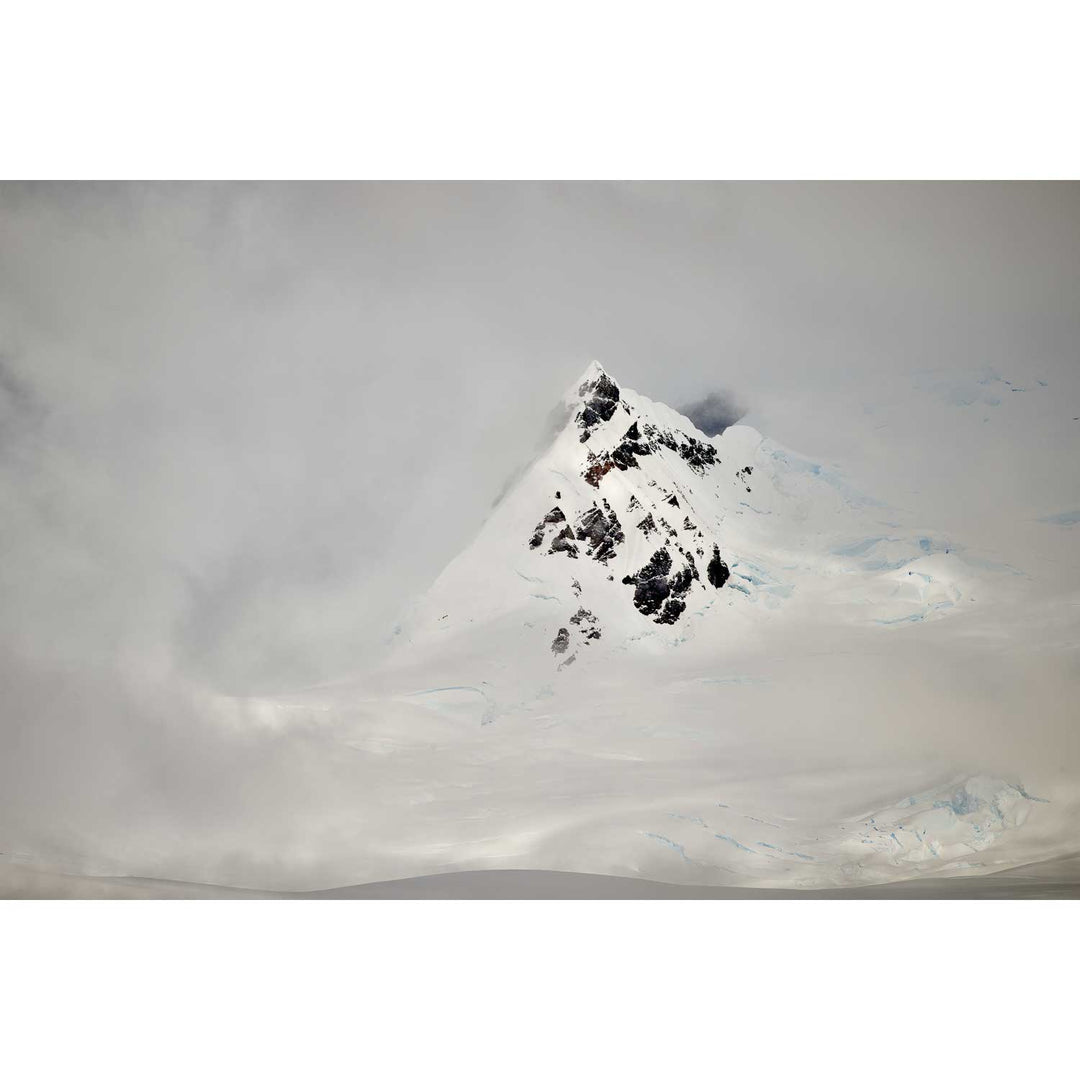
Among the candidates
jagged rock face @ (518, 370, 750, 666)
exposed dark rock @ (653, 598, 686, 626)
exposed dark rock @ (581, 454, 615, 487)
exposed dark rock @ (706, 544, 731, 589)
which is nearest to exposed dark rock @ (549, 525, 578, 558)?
jagged rock face @ (518, 370, 750, 666)

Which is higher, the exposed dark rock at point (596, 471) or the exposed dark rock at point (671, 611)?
the exposed dark rock at point (596, 471)

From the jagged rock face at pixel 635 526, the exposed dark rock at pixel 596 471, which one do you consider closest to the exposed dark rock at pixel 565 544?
the jagged rock face at pixel 635 526

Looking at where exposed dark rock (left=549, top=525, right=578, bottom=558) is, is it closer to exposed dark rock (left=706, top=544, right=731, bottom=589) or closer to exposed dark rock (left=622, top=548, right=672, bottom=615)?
exposed dark rock (left=622, top=548, right=672, bottom=615)

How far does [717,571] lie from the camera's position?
11.0 ft

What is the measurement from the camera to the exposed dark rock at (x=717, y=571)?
3338 millimetres

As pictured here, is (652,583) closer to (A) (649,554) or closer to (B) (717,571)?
(A) (649,554)

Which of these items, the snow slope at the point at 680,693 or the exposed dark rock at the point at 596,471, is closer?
the snow slope at the point at 680,693

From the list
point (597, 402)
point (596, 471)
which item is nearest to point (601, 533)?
point (596, 471)

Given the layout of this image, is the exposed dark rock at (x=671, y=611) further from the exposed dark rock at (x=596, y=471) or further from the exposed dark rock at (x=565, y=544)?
the exposed dark rock at (x=596, y=471)

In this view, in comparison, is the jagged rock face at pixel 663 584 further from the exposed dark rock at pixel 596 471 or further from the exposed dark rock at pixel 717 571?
the exposed dark rock at pixel 596 471

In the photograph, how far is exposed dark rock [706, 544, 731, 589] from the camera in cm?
334

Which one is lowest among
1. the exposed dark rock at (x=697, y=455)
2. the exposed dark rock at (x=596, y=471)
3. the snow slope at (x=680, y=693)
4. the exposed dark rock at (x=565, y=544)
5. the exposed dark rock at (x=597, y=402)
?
the snow slope at (x=680, y=693)
